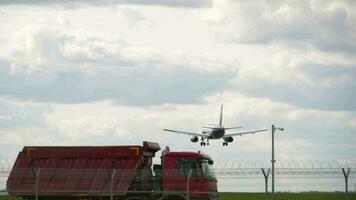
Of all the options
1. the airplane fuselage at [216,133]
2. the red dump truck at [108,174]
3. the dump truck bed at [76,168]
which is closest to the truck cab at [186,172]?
the red dump truck at [108,174]

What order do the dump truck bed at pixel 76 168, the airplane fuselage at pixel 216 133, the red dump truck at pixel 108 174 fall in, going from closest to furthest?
the red dump truck at pixel 108 174
the dump truck bed at pixel 76 168
the airplane fuselage at pixel 216 133

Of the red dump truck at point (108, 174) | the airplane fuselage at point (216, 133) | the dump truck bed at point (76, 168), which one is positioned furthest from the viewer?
the airplane fuselage at point (216, 133)

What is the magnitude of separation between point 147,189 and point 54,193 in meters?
3.94

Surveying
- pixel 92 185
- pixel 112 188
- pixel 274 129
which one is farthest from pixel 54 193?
pixel 274 129

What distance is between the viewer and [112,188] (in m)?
37.1

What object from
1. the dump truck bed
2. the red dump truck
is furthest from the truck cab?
the dump truck bed

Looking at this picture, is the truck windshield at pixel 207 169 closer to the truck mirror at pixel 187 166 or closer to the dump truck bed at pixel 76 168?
the truck mirror at pixel 187 166

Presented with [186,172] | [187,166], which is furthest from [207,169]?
[186,172]

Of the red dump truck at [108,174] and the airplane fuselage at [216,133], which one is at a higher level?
the airplane fuselage at [216,133]

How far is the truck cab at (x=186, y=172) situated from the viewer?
40.2m

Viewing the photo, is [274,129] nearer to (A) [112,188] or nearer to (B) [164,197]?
(B) [164,197]

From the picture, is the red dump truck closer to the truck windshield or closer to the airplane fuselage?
the truck windshield

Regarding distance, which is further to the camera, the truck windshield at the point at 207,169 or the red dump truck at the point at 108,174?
the truck windshield at the point at 207,169

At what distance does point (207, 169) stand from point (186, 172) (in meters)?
1.05
